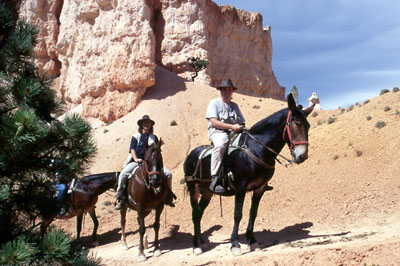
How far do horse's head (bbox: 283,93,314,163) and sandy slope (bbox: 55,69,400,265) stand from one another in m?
1.77

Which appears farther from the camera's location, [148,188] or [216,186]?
[148,188]

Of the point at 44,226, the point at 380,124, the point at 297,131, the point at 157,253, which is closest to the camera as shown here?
the point at 44,226

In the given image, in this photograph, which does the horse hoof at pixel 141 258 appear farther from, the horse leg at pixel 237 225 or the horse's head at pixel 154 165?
the horse leg at pixel 237 225

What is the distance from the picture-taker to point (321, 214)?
30.9 feet

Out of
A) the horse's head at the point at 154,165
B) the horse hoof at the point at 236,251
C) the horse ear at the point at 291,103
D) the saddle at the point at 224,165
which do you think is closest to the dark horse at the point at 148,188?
the horse's head at the point at 154,165

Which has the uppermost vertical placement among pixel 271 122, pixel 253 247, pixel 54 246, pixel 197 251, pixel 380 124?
pixel 380 124

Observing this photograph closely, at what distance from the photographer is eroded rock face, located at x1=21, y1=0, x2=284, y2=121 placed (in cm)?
3333

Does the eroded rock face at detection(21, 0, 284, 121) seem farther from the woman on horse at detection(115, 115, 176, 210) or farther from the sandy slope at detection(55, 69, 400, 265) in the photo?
the woman on horse at detection(115, 115, 176, 210)

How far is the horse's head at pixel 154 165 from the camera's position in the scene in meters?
7.84

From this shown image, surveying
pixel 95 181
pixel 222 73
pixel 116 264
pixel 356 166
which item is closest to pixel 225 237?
pixel 116 264

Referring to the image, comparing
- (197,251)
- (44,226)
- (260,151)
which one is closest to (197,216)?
(197,251)

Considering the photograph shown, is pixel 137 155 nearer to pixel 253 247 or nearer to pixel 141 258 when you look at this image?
pixel 141 258

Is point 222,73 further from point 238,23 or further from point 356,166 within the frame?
point 356,166

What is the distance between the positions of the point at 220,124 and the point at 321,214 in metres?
4.66
